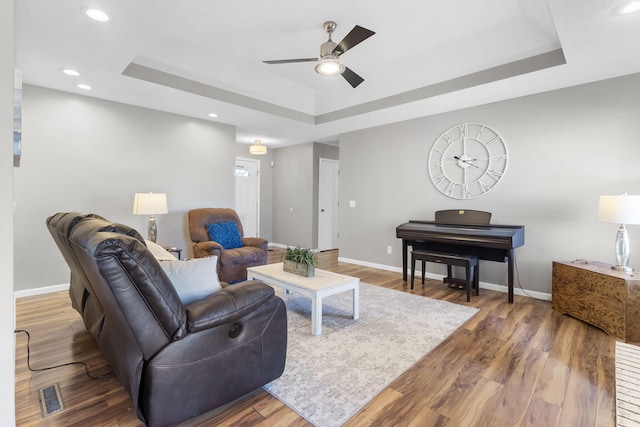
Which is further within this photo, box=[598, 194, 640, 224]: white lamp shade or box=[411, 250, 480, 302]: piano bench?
box=[411, 250, 480, 302]: piano bench

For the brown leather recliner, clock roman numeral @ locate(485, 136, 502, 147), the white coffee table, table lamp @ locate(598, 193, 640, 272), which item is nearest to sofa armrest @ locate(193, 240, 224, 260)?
the brown leather recliner

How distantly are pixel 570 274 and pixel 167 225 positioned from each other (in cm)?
507

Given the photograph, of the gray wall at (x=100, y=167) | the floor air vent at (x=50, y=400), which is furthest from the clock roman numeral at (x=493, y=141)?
the floor air vent at (x=50, y=400)

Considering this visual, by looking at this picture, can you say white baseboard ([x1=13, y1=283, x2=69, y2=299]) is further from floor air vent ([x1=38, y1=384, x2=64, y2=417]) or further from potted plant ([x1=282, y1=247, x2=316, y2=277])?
potted plant ([x1=282, y1=247, x2=316, y2=277])

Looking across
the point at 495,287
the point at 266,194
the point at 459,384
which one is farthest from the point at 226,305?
the point at 266,194

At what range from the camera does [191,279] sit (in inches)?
66.9

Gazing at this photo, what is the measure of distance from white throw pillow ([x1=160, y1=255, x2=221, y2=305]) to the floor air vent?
3.04ft

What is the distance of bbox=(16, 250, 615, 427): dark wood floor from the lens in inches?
64.3

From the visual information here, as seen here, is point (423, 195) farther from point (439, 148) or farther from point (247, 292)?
point (247, 292)

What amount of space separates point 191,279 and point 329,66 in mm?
2161

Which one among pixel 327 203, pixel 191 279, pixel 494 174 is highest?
pixel 494 174

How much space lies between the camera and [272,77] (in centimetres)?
442

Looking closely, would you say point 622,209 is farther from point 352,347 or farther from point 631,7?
point 352,347

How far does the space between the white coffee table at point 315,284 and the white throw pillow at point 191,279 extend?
1028 millimetres
